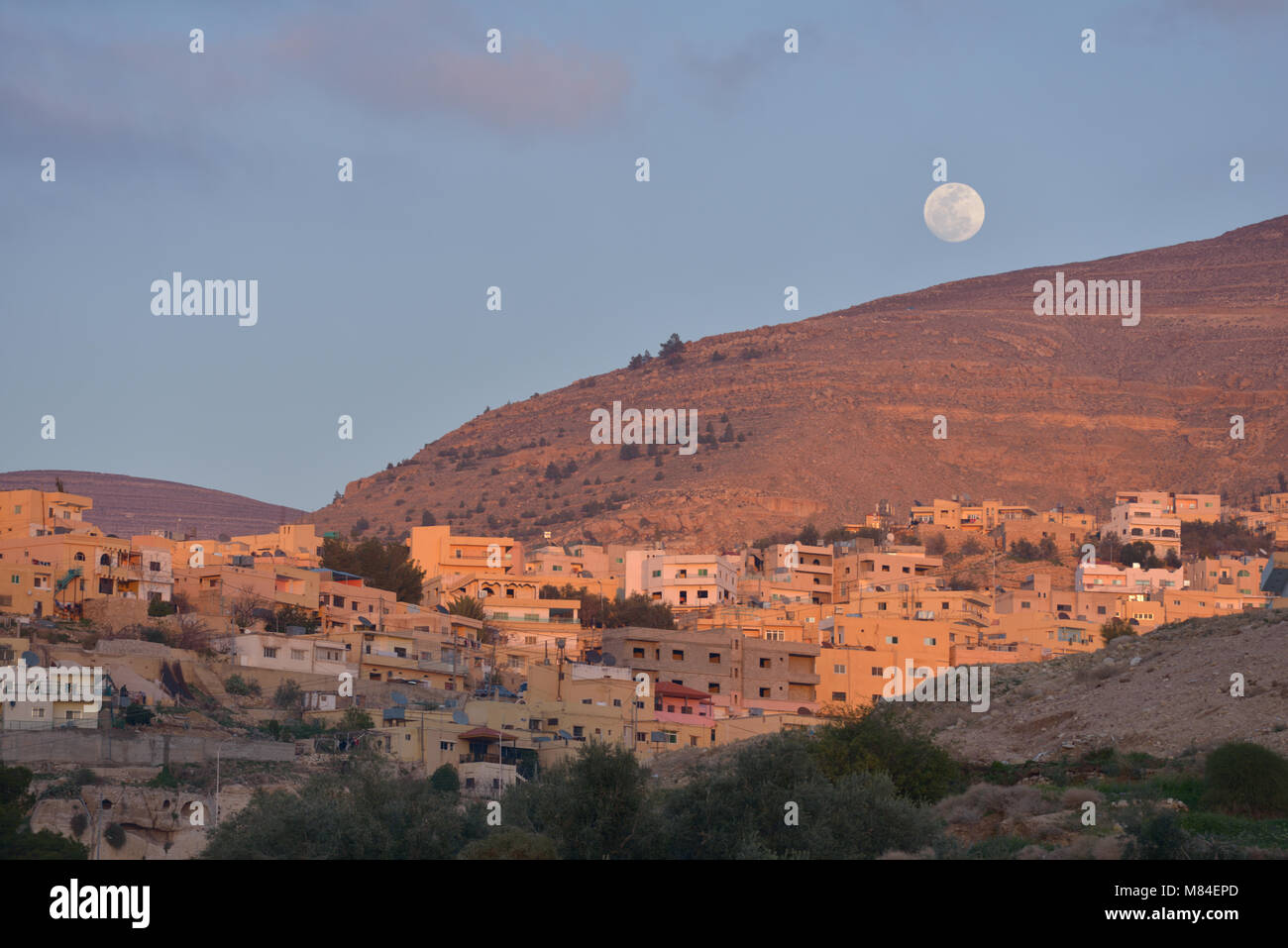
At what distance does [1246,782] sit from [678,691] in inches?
878

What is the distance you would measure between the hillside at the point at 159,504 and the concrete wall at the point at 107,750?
75.9 meters

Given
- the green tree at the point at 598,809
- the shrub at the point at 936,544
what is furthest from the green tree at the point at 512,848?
the shrub at the point at 936,544

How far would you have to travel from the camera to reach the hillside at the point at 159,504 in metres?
113

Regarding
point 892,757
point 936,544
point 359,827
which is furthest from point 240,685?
point 936,544

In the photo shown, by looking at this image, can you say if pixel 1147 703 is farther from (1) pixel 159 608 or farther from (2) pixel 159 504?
(2) pixel 159 504

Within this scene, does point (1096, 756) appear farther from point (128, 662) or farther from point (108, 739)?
point (128, 662)

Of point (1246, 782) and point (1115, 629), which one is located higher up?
point (1115, 629)

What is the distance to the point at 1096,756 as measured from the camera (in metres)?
29.1

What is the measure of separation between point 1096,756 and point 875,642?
21781 mm

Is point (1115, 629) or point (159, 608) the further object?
point (1115, 629)

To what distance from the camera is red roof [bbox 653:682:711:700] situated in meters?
45.3

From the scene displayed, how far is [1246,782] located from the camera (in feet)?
80.6

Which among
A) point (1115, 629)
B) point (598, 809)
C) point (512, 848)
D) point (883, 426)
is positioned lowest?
point (512, 848)
